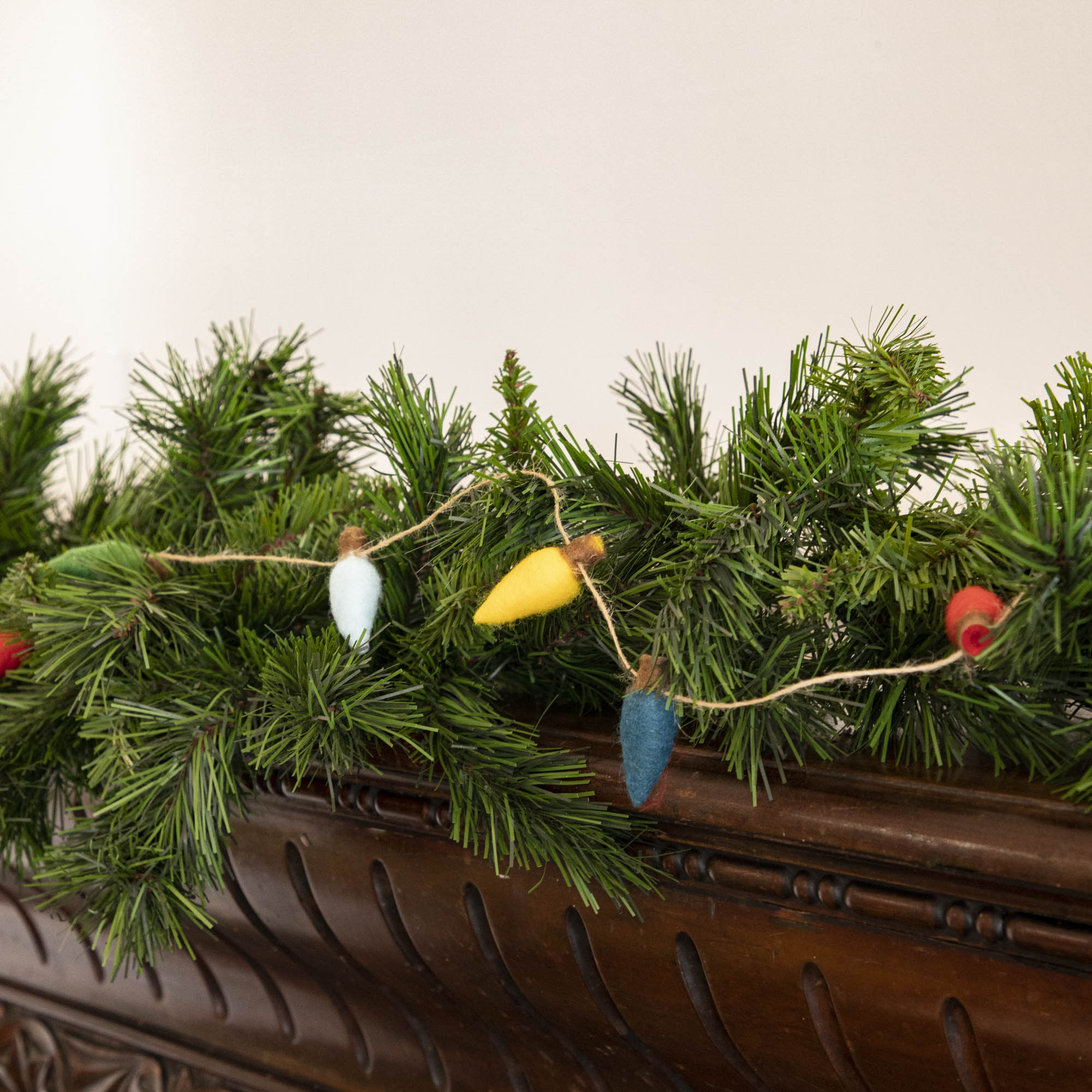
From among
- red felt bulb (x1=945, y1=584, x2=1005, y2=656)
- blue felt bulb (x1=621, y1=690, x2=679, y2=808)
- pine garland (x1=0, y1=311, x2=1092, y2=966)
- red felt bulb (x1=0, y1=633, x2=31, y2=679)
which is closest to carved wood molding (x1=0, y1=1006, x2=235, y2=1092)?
pine garland (x1=0, y1=311, x2=1092, y2=966)

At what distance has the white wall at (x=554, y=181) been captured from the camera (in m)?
0.57

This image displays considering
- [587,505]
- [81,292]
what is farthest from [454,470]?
[81,292]

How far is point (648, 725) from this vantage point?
359 millimetres

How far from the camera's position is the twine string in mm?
329

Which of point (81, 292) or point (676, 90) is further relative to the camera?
point (81, 292)

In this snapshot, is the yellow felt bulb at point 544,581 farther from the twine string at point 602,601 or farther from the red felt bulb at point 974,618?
the red felt bulb at point 974,618

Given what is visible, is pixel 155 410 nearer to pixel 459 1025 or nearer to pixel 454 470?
pixel 454 470

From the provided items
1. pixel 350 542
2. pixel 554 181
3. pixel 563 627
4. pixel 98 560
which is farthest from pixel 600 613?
pixel 554 181

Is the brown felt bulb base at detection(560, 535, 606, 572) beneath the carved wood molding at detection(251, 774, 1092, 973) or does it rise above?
above

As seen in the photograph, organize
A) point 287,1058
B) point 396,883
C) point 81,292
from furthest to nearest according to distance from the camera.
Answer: point 81,292
point 287,1058
point 396,883

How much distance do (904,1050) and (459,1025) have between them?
27 cm

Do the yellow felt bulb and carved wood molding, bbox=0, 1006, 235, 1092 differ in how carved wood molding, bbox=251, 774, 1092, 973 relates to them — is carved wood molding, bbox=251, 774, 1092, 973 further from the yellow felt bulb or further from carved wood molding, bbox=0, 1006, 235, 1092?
carved wood molding, bbox=0, 1006, 235, 1092

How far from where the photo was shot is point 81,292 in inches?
37.8

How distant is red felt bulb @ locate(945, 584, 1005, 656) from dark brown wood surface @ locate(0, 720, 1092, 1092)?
0.07 m
